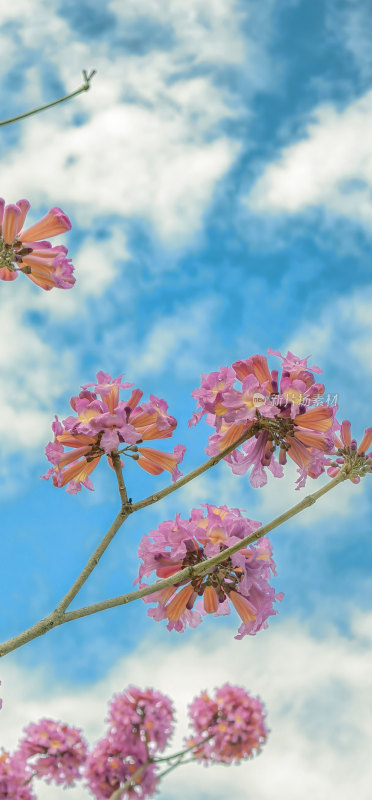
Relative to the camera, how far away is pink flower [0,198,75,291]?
3178 millimetres

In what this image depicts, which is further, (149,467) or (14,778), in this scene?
(14,778)

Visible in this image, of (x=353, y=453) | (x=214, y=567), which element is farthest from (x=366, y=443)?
(x=214, y=567)

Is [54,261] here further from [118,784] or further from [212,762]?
[118,784]

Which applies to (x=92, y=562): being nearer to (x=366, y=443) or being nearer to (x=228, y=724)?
(x=366, y=443)

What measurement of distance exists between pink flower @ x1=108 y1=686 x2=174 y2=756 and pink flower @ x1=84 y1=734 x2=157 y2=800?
A: 100 mm

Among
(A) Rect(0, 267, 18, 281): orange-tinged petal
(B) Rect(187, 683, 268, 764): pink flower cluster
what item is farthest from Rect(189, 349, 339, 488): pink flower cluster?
(B) Rect(187, 683, 268, 764): pink flower cluster

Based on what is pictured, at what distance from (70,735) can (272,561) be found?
16.0 ft

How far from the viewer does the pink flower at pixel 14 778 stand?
6.81 m

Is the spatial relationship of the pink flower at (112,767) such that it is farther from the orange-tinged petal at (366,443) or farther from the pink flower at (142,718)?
the orange-tinged petal at (366,443)

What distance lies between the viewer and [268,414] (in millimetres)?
3012

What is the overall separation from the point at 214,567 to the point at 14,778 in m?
4.90

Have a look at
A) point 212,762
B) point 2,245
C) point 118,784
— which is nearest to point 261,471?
point 2,245

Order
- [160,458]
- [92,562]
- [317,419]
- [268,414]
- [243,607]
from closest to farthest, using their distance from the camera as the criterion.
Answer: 1. [92,562]
2. [268,414]
3. [317,419]
4. [160,458]
5. [243,607]

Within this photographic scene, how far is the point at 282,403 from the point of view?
3080mm
